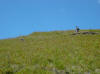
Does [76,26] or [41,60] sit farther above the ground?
[76,26]

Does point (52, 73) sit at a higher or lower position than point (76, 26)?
lower

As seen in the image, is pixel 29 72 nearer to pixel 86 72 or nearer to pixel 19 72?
pixel 19 72

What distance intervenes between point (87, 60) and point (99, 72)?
10.9 ft

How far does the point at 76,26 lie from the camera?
42.4 m

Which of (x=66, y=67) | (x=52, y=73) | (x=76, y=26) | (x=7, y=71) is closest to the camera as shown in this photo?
(x=52, y=73)

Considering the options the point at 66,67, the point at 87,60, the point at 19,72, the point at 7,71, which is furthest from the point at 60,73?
the point at 87,60

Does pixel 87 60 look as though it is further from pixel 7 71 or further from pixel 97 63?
pixel 7 71

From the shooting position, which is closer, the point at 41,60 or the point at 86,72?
the point at 86,72

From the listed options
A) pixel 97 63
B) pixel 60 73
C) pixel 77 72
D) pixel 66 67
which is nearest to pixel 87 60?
pixel 97 63

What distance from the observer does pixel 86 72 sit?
9898 mm

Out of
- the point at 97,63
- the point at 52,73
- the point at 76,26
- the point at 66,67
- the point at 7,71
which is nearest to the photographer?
the point at 52,73

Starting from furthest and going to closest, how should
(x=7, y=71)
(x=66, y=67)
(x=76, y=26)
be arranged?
(x=76, y=26)
(x=66, y=67)
(x=7, y=71)

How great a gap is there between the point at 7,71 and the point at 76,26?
35.3m

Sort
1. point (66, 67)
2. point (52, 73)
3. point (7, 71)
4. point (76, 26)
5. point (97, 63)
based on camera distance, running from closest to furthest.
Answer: point (52, 73), point (7, 71), point (66, 67), point (97, 63), point (76, 26)
